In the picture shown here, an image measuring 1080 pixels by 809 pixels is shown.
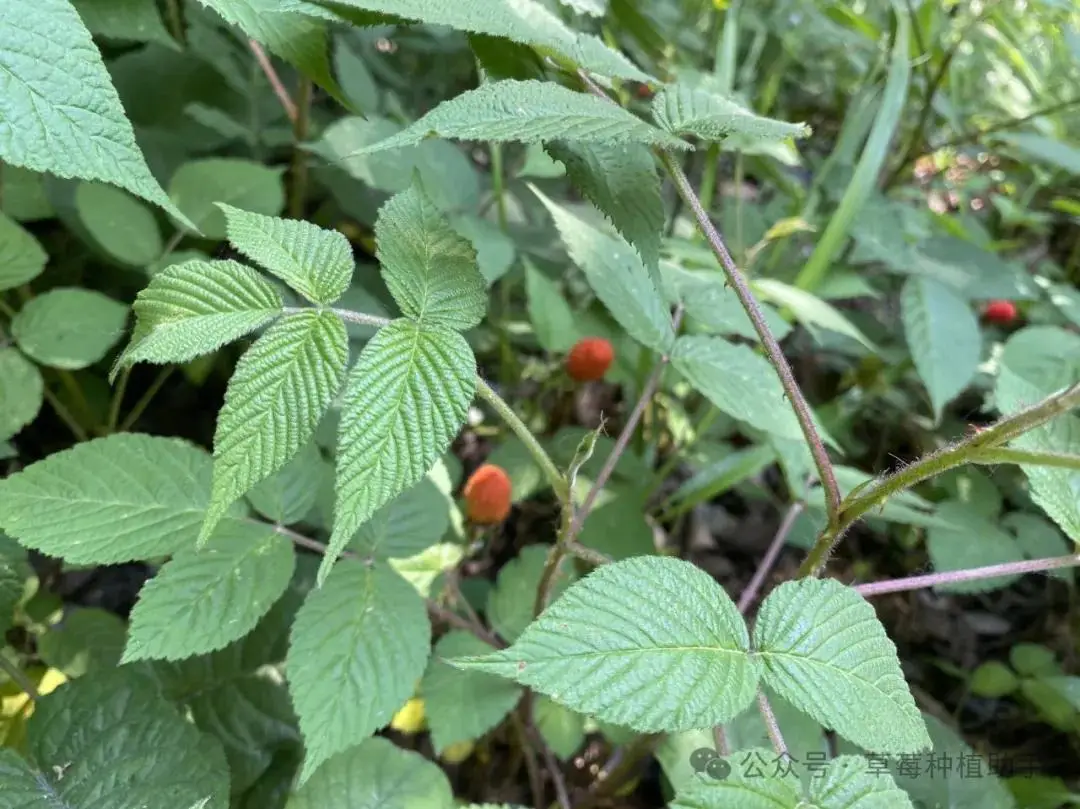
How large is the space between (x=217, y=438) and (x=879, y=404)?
1.40 m

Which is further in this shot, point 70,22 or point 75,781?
point 75,781

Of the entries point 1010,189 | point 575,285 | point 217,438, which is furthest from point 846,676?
point 1010,189

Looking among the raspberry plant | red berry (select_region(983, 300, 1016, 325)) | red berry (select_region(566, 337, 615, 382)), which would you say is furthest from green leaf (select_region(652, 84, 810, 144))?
red berry (select_region(983, 300, 1016, 325))

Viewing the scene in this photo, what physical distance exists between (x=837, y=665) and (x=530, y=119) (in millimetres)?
442

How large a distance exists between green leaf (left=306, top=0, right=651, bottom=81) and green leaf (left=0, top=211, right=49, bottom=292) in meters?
0.51

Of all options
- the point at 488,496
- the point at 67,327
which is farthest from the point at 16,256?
the point at 488,496

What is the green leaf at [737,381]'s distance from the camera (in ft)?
2.73

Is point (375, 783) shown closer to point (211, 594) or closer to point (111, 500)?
point (211, 594)

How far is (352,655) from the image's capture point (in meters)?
0.67

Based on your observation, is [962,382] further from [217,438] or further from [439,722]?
[217,438]

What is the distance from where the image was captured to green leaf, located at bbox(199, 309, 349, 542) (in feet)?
1.62

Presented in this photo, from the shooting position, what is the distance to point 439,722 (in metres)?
0.79

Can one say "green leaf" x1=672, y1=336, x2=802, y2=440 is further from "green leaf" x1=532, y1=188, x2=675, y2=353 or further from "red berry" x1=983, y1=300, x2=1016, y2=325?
"red berry" x1=983, y1=300, x2=1016, y2=325

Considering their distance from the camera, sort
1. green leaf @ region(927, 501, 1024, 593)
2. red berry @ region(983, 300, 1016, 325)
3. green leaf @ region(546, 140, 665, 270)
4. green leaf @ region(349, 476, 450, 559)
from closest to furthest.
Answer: green leaf @ region(546, 140, 665, 270) < green leaf @ region(349, 476, 450, 559) < green leaf @ region(927, 501, 1024, 593) < red berry @ region(983, 300, 1016, 325)
